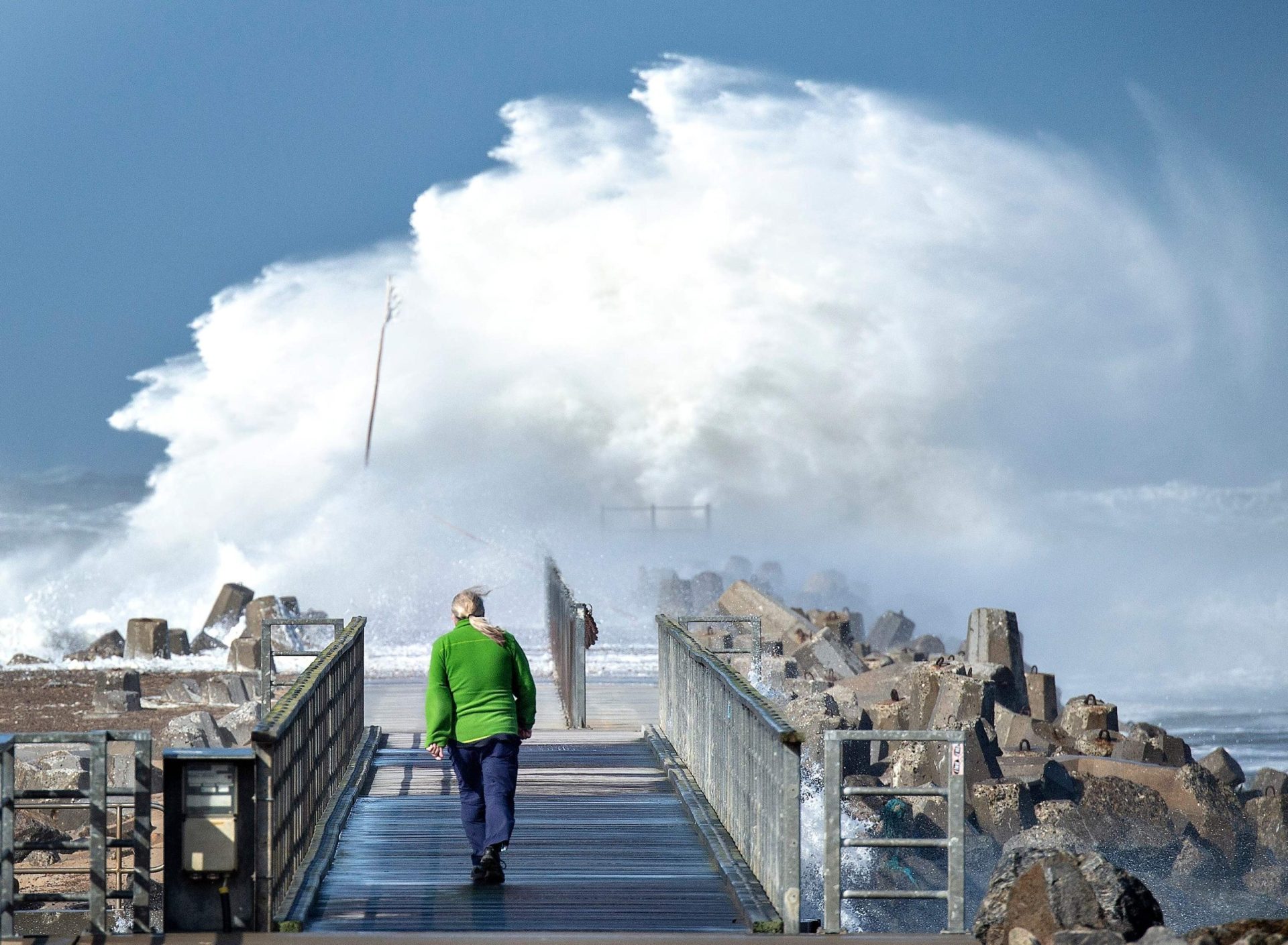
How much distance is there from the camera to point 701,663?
35.1 ft

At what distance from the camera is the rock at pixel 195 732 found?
17.2 metres

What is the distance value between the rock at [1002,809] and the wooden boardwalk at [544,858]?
4456mm

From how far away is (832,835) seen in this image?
711cm

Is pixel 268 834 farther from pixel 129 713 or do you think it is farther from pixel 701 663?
pixel 129 713

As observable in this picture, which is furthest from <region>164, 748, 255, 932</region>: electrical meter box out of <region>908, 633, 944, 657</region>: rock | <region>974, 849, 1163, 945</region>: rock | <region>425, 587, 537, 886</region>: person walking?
<region>908, 633, 944, 657</region>: rock

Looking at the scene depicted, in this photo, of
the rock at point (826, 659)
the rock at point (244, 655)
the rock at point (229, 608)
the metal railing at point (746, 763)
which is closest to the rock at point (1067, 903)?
the metal railing at point (746, 763)

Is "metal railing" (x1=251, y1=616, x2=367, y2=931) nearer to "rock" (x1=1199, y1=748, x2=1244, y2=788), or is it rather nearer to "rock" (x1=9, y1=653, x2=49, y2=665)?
"rock" (x1=1199, y1=748, x2=1244, y2=788)

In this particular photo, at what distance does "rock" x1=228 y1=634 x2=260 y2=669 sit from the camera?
30.3 metres

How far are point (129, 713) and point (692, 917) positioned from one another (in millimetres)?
18739

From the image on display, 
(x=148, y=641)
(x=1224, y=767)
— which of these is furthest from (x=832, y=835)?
(x=148, y=641)

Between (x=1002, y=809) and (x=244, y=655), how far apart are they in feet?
60.3

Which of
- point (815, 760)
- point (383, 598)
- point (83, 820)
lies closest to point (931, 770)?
point (815, 760)

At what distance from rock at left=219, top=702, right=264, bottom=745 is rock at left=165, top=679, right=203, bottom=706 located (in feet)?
19.1

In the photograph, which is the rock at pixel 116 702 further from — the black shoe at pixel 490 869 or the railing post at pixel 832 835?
the railing post at pixel 832 835
